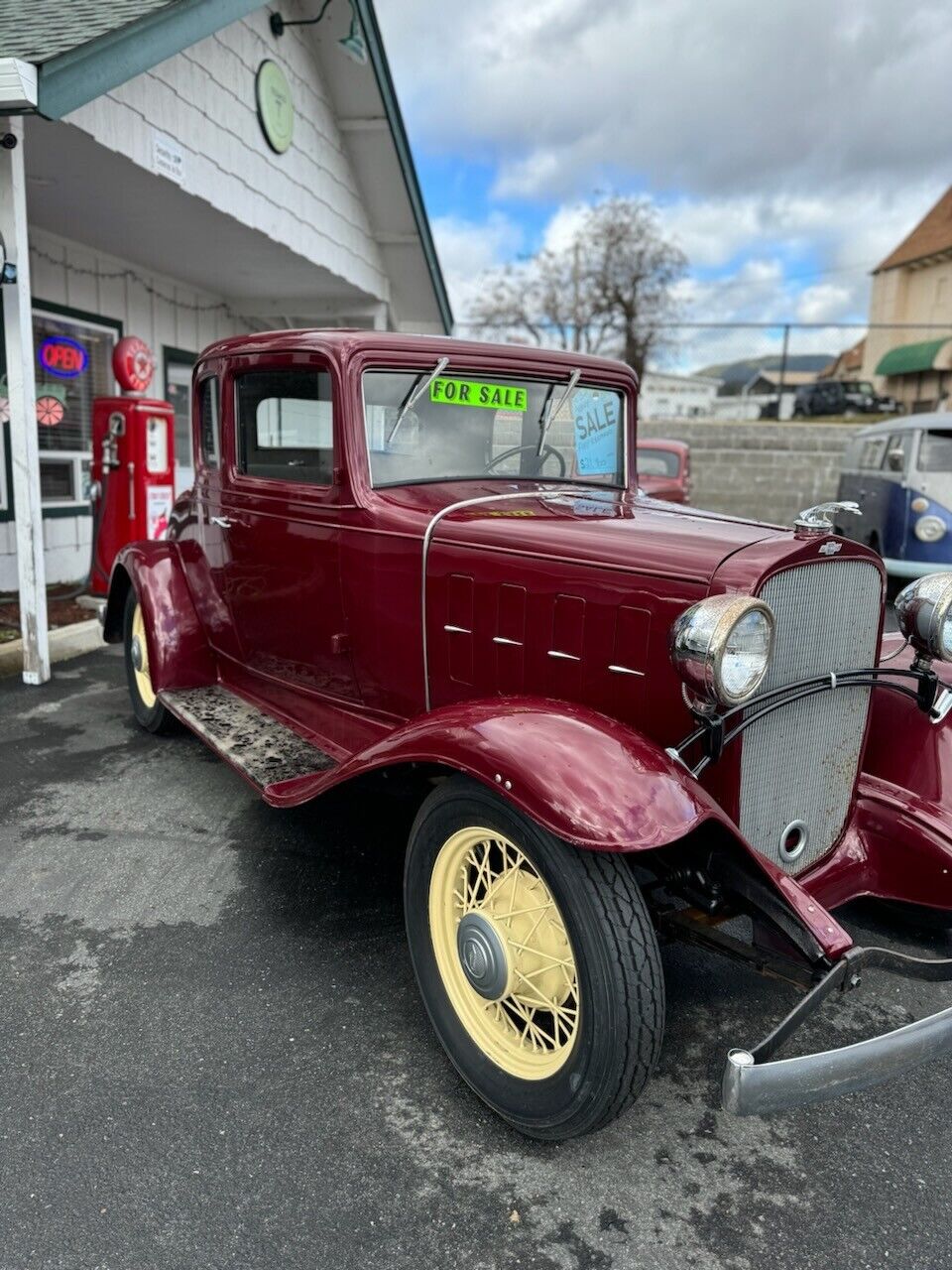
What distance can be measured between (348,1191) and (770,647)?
142 centimetres

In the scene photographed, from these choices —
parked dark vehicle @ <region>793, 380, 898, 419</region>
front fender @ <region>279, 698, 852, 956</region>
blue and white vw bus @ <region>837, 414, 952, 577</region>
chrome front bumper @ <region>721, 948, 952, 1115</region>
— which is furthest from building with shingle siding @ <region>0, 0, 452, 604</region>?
parked dark vehicle @ <region>793, 380, 898, 419</region>

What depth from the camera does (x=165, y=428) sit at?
6.96 meters

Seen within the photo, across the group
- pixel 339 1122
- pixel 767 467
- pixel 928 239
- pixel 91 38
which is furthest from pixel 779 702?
pixel 928 239

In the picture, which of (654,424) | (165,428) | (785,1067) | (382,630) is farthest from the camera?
(654,424)

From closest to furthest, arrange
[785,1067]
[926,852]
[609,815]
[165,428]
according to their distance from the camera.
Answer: [785,1067]
[609,815]
[926,852]
[165,428]

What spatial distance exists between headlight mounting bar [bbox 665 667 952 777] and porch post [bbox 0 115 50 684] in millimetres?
4131

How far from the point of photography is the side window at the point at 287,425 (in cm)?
302

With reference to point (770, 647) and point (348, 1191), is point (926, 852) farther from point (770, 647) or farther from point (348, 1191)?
point (348, 1191)

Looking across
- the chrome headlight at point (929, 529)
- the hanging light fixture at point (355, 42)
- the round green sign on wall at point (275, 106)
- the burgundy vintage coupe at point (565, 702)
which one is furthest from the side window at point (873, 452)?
the burgundy vintage coupe at point (565, 702)

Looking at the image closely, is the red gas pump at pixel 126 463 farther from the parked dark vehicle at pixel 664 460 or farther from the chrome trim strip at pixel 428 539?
the parked dark vehicle at pixel 664 460

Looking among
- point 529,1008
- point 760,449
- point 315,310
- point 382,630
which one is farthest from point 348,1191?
point 760,449

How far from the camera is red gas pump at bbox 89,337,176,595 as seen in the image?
6.70m

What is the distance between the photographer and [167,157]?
18.6 ft

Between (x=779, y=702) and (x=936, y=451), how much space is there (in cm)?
745
